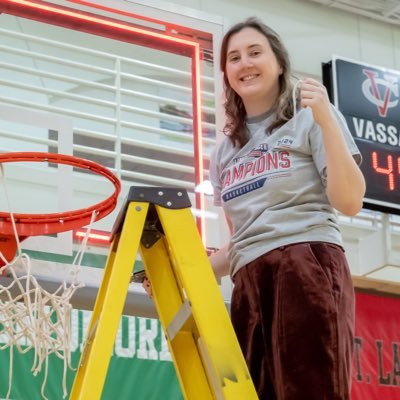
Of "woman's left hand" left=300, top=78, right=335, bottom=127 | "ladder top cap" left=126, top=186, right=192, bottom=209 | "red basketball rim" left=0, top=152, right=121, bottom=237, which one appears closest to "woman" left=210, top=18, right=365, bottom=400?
"woman's left hand" left=300, top=78, right=335, bottom=127

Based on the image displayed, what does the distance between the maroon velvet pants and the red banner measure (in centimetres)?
279

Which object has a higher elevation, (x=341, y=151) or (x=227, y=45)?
(x=227, y=45)

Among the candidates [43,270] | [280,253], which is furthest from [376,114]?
[280,253]

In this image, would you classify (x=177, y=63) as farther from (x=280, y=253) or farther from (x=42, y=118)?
(x=280, y=253)

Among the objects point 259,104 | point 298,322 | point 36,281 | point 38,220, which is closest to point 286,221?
point 298,322

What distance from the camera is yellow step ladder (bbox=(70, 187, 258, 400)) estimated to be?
1292 mm

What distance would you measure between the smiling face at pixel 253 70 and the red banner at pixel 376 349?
2.77m

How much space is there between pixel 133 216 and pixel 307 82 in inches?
15.4

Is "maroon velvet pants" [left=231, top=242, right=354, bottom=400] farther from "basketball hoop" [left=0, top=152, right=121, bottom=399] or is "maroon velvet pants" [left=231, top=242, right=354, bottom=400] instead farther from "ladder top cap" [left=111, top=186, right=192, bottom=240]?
"basketball hoop" [left=0, top=152, right=121, bottom=399]

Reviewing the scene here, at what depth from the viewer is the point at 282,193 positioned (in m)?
1.46

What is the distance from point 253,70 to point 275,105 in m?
0.08

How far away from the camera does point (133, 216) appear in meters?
1.38

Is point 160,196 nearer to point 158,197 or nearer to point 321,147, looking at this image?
point 158,197

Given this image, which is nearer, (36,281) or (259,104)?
(259,104)
